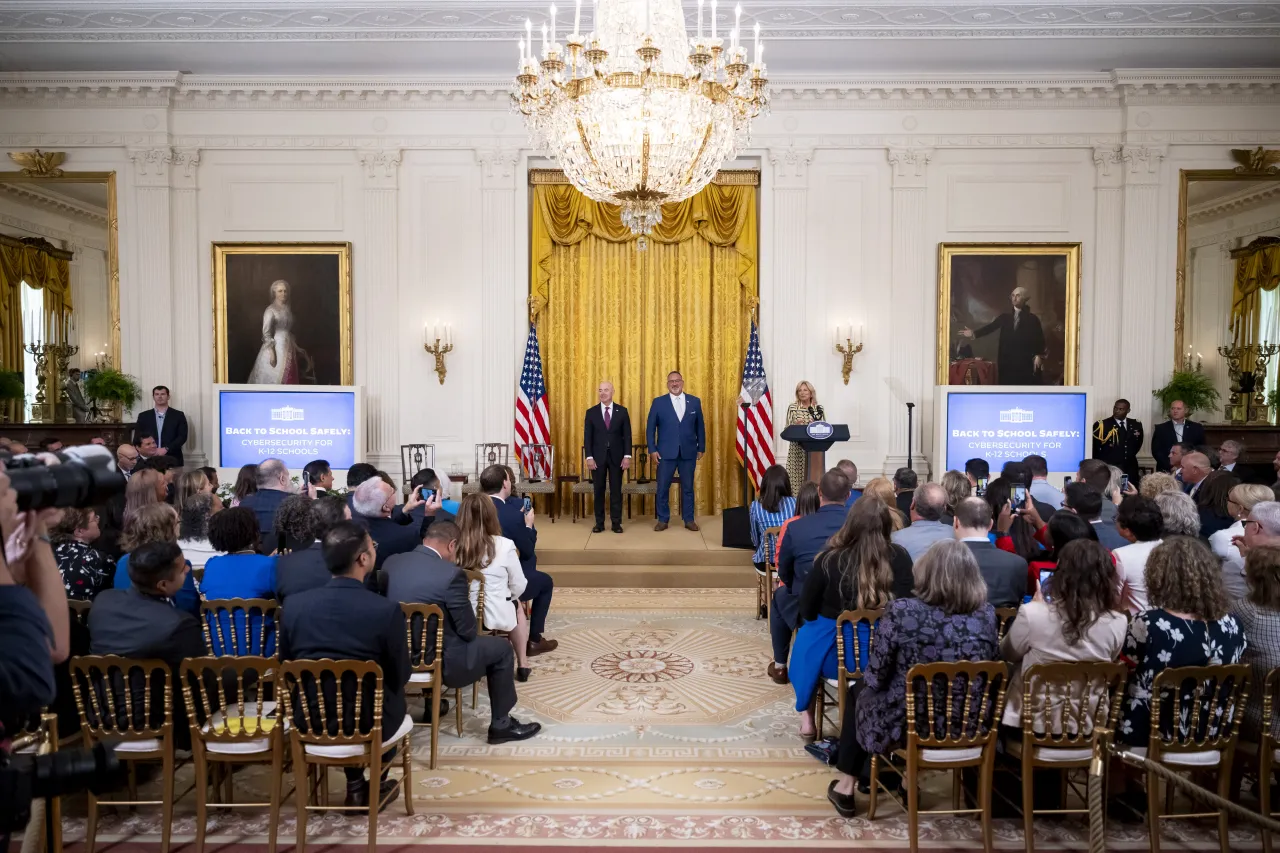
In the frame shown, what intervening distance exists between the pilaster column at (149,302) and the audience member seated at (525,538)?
6.99 meters

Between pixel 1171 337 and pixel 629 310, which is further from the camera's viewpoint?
pixel 629 310

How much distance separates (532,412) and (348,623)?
749 centimetres

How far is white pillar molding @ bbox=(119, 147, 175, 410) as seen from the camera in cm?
1102

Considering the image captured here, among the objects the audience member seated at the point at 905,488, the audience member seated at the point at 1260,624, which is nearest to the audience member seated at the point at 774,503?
the audience member seated at the point at 905,488

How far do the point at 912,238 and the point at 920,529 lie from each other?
274 inches

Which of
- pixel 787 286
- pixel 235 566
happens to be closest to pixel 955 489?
pixel 235 566

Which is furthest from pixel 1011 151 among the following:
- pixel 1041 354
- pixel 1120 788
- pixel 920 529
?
pixel 1120 788

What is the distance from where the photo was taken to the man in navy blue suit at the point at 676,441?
1002 centimetres

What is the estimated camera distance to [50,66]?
1088cm

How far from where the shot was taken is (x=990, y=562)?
14.6 ft

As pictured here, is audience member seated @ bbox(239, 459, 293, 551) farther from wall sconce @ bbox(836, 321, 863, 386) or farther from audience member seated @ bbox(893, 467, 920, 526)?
wall sconce @ bbox(836, 321, 863, 386)

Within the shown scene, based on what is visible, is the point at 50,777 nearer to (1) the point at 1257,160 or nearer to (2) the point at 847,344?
(2) the point at 847,344

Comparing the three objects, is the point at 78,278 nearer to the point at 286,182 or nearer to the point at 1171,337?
the point at 286,182

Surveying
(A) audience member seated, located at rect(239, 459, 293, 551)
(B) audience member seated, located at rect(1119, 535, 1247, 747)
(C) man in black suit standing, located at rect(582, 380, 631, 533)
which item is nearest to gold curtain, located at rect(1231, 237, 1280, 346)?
(C) man in black suit standing, located at rect(582, 380, 631, 533)
